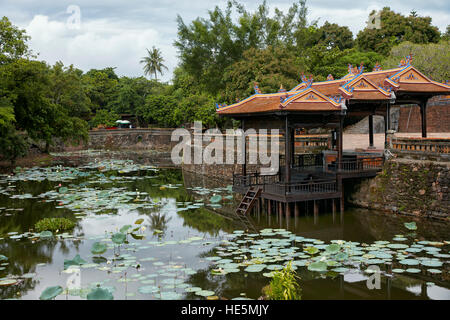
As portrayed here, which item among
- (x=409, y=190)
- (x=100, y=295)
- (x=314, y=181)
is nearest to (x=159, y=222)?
(x=314, y=181)

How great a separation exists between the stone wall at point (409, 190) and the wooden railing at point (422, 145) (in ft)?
1.38

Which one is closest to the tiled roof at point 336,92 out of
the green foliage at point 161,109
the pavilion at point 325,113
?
the pavilion at point 325,113

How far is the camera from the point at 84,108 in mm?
43938

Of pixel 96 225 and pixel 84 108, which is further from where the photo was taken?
pixel 84 108

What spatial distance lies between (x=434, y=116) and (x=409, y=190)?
44.2ft

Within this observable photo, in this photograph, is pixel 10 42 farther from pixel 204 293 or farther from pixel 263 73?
pixel 204 293

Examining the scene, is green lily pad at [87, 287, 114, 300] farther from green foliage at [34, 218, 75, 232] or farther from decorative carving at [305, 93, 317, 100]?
decorative carving at [305, 93, 317, 100]

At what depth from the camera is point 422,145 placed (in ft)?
47.3

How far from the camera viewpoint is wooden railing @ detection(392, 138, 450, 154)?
44.9 ft

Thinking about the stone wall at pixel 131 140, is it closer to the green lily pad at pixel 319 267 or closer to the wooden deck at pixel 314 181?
the wooden deck at pixel 314 181

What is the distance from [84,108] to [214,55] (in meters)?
17.5

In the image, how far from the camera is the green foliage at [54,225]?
1286 centimetres

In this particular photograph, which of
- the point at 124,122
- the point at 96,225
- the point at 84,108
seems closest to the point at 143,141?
the point at 124,122
